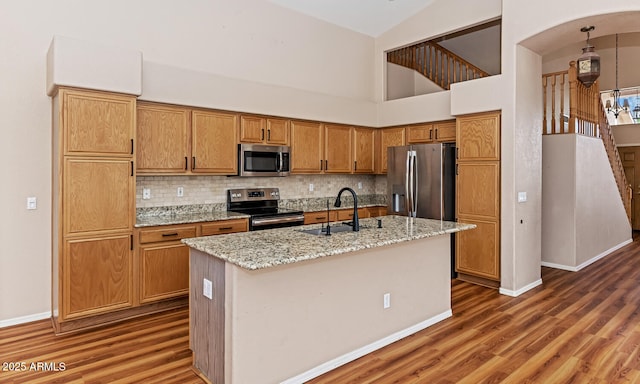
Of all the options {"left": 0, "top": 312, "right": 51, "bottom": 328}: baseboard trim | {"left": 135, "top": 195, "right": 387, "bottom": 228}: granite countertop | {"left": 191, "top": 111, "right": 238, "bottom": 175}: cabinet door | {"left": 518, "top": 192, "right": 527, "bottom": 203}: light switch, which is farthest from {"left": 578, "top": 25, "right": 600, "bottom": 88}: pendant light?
{"left": 0, "top": 312, "right": 51, "bottom": 328}: baseboard trim

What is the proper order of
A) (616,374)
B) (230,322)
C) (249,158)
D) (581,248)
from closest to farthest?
(230,322), (616,374), (249,158), (581,248)

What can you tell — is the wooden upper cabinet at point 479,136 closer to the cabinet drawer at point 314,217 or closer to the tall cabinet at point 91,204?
the cabinet drawer at point 314,217

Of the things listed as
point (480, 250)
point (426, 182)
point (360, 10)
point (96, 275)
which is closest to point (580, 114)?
point (426, 182)

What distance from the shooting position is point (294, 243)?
2803 mm

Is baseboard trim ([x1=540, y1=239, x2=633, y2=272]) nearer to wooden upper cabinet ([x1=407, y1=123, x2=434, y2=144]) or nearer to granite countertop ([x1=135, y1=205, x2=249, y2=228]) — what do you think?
wooden upper cabinet ([x1=407, y1=123, x2=434, y2=144])

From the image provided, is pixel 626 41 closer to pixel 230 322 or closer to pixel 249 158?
pixel 249 158

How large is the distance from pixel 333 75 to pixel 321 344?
15.0 feet

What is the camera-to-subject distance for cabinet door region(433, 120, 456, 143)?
5.64 metres

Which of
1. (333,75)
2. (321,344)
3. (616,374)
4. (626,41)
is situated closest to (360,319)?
(321,344)

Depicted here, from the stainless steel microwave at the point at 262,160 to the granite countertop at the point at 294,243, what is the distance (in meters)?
1.85

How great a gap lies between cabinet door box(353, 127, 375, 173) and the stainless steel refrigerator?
702 millimetres

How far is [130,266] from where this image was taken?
391 cm

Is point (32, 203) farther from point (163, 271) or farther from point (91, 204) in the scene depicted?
point (163, 271)

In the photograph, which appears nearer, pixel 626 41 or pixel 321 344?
pixel 321 344
